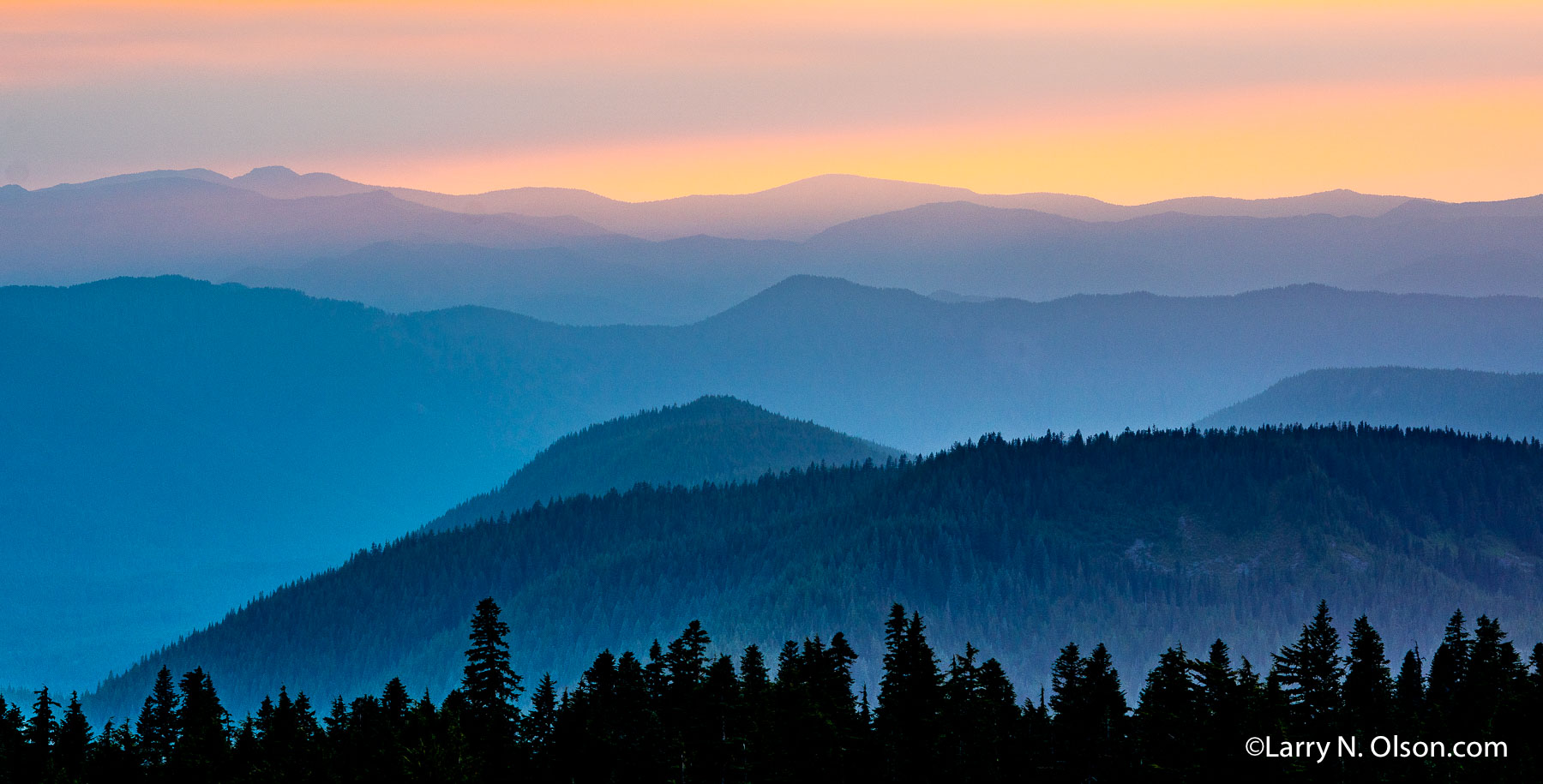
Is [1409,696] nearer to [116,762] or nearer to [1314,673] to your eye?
[1314,673]

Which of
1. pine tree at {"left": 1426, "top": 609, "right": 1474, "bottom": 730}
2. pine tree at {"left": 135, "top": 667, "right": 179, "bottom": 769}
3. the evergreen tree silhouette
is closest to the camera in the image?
the evergreen tree silhouette

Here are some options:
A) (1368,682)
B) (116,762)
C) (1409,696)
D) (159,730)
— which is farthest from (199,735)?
(1409,696)

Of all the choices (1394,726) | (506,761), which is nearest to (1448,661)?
(1394,726)

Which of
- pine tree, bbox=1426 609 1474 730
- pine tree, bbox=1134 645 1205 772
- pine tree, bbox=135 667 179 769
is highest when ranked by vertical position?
pine tree, bbox=135 667 179 769

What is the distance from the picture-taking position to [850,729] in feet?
248

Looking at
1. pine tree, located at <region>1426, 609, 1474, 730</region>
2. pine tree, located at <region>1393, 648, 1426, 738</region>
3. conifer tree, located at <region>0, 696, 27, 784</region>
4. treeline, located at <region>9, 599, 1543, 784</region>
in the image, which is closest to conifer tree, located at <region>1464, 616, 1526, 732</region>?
treeline, located at <region>9, 599, 1543, 784</region>

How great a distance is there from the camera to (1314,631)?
8588cm

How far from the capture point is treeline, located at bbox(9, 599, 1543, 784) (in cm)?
6900

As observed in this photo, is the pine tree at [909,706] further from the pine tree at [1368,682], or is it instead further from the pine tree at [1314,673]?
the pine tree at [1368,682]

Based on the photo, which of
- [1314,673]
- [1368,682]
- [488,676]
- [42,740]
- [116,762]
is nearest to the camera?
[488,676]

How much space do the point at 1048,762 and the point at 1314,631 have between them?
69.5 feet

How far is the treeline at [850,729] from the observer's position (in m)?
69.0

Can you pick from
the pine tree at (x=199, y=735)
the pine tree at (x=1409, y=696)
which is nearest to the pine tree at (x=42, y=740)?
the pine tree at (x=199, y=735)

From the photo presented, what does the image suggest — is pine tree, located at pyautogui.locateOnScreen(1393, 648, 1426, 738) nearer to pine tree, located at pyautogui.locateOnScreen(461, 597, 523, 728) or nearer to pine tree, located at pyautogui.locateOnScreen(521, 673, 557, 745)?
pine tree, located at pyautogui.locateOnScreen(521, 673, 557, 745)
